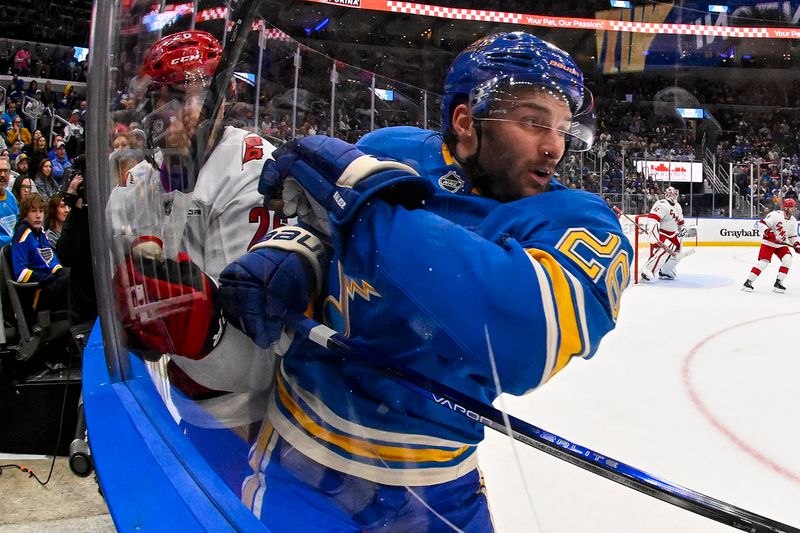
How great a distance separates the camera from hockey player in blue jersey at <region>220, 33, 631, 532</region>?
0.44 metres

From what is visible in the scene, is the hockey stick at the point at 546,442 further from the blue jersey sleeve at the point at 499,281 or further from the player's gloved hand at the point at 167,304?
the player's gloved hand at the point at 167,304

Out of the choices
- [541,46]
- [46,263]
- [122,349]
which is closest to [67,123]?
[46,263]

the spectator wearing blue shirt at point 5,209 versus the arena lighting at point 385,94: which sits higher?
the arena lighting at point 385,94

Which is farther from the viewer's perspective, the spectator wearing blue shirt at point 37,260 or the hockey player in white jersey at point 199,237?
the spectator wearing blue shirt at point 37,260

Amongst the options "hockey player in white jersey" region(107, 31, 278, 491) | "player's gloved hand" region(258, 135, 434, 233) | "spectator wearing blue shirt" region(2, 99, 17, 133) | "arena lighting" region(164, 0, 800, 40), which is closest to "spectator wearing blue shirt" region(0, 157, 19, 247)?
"spectator wearing blue shirt" region(2, 99, 17, 133)

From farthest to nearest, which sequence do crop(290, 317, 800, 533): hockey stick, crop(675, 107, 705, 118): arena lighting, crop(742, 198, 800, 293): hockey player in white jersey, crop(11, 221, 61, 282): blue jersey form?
1. crop(11, 221, 61, 282): blue jersey
2. crop(742, 198, 800, 293): hockey player in white jersey
3. crop(675, 107, 705, 118): arena lighting
4. crop(290, 317, 800, 533): hockey stick

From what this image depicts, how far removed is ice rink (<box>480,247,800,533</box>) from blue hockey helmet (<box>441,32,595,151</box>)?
235 mm

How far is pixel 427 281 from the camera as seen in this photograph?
0.44 m

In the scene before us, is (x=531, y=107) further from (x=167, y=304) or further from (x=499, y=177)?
(x=167, y=304)

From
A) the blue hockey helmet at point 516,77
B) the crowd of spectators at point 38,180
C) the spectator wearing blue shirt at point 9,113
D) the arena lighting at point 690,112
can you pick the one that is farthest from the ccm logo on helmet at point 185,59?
the spectator wearing blue shirt at point 9,113

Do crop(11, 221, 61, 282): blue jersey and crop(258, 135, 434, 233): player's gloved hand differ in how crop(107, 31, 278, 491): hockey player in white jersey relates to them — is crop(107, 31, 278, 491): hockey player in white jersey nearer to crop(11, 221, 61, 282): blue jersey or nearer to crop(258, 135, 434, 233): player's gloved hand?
crop(258, 135, 434, 233): player's gloved hand

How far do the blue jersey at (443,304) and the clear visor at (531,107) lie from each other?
0.16 ft

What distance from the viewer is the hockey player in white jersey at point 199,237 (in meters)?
0.57

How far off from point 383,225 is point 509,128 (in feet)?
0.42
